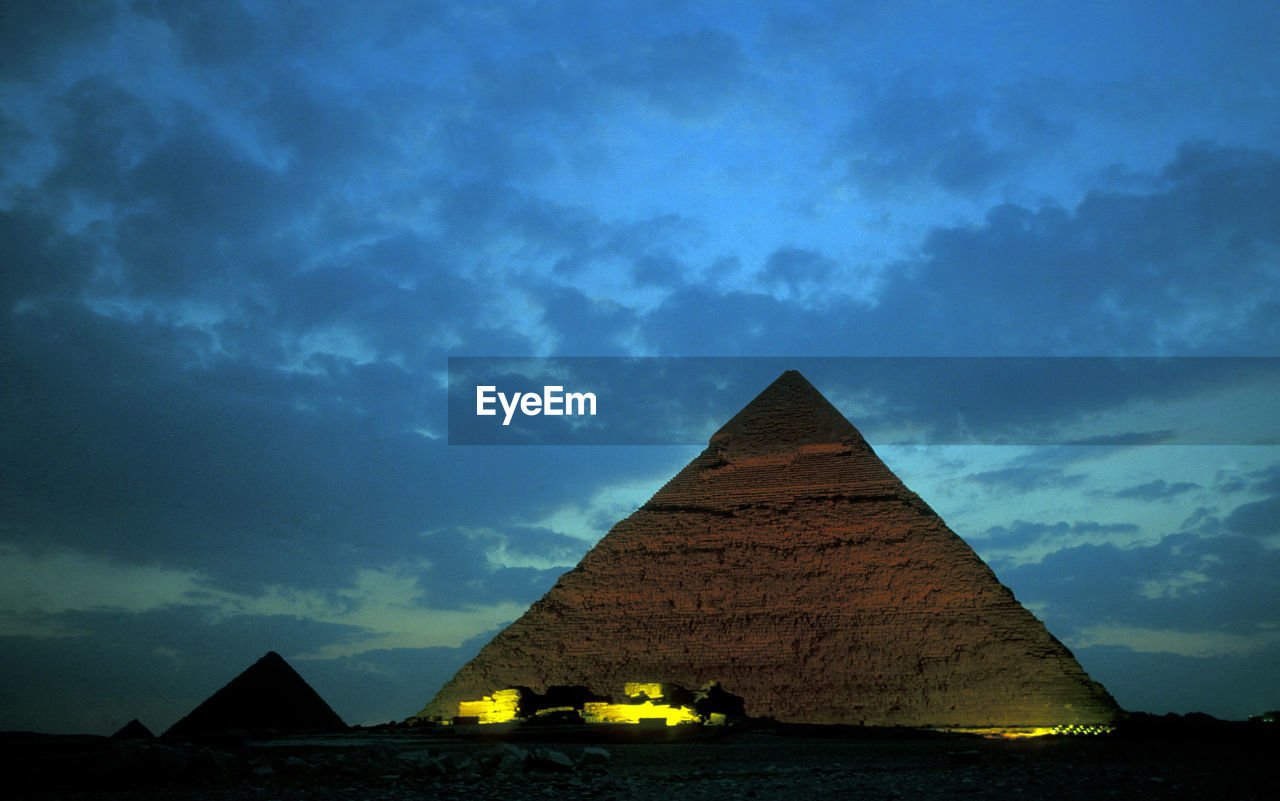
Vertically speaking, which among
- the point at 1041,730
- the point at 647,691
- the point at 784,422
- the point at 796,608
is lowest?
the point at 1041,730

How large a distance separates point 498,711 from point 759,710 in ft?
24.2

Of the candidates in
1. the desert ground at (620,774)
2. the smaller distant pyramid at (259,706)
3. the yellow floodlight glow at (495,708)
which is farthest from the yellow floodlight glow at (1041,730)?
the smaller distant pyramid at (259,706)

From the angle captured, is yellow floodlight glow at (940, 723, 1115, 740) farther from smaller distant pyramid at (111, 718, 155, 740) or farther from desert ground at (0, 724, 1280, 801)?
smaller distant pyramid at (111, 718, 155, 740)

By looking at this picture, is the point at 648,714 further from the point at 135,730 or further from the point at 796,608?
the point at 135,730

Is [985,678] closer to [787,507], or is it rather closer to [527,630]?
[787,507]

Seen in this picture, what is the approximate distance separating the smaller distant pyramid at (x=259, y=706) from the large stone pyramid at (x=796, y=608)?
4.18 metres

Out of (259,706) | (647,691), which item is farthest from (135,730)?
(647,691)

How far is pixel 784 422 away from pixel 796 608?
761 cm

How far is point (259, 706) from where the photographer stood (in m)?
28.2

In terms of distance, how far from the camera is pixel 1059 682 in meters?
24.9

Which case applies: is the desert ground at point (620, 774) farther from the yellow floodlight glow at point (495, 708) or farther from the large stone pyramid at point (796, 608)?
the yellow floodlight glow at point (495, 708)

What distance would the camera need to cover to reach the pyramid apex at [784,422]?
111 ft

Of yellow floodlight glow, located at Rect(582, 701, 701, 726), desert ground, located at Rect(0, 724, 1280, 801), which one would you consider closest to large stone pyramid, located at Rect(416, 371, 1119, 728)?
yellow floodlight glow, located at Rect(582, 701, 701, 726)

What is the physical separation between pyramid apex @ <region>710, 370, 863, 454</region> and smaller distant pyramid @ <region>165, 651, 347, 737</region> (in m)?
16.2
